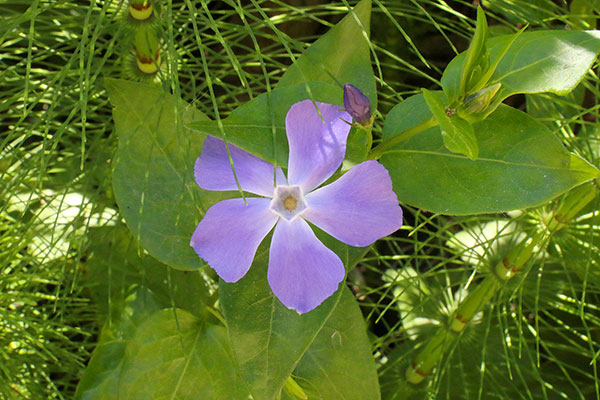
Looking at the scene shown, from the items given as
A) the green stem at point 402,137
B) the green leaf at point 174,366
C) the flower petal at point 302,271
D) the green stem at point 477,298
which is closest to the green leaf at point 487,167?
the green stem at point 402,137

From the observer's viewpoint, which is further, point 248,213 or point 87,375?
point 87,375

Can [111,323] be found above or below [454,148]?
below

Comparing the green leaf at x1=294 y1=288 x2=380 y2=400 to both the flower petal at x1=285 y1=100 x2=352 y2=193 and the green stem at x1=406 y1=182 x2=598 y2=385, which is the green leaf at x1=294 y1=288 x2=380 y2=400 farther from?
the green stem at x1=406 y1=182 x2=598 y2=385

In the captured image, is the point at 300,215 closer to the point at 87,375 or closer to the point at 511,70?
the point at 511,70

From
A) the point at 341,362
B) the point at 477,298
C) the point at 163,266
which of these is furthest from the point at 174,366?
the point at 477,298

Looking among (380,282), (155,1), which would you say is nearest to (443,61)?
(380,282)

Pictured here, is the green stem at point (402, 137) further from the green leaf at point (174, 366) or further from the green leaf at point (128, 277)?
the green leaf at point (128, 277)

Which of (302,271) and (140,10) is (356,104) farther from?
(140,10)
